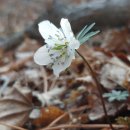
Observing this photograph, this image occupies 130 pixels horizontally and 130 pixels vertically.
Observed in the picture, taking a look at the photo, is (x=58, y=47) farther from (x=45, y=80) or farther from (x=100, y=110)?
(x=45, y=80)

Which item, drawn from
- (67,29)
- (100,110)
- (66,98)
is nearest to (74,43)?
(67,29)

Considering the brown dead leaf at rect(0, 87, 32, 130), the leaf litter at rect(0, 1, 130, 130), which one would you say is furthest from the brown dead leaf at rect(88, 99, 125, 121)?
the brown dead leaf at rect(0, 87, 32, 130)

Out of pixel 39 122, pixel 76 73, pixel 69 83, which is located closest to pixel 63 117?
pixel 39 122

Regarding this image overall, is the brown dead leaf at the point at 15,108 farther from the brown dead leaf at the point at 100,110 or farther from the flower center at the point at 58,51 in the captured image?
the flower center at the point at 58,51

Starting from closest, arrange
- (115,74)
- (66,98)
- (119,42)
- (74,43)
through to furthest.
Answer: (74,43) → (115,74) → (66,98) → (119,42)

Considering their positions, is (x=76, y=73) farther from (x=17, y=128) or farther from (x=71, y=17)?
(x=17, y=128)

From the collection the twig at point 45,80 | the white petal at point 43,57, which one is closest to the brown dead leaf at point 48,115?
the twig at point 45,80
